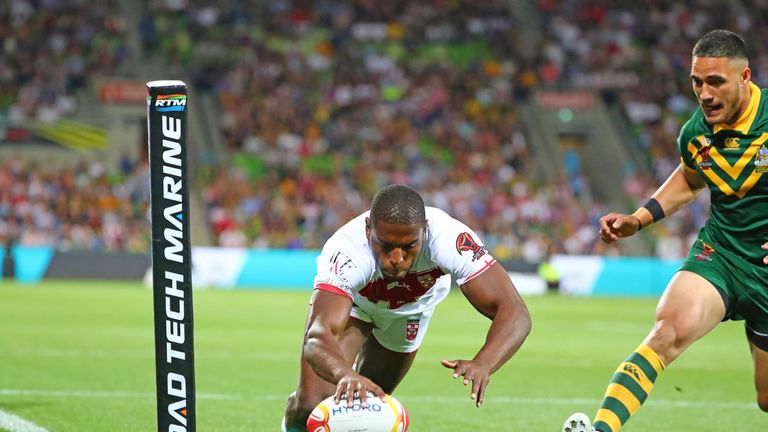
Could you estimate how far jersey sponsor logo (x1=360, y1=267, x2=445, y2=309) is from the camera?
568cm

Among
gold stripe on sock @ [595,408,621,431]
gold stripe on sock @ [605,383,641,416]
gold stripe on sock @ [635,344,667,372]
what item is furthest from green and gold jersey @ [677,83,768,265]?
gold stripe on sock @ [595,408,621,431]

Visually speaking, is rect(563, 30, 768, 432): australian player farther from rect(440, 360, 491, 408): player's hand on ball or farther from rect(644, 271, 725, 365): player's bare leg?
rect(440, 360, 491, 408): player's hand on ball

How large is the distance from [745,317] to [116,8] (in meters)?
Result: 30.2

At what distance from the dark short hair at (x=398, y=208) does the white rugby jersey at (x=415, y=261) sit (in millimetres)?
402

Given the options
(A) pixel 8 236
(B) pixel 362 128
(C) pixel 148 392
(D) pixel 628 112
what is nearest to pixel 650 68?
(D) pixel 628 112

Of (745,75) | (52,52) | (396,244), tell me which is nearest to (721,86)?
(745,75)

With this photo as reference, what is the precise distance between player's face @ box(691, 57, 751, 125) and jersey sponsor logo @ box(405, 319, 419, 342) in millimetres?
2011

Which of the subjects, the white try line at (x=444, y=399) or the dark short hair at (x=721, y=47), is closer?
the dark short hair at (x=721, y=47)

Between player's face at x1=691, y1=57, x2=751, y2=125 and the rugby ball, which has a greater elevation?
player's face at x1=691, y1=57, x2=751, y2=125

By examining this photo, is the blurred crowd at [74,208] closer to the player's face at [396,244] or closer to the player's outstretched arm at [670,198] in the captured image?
the player's outstretched arm at [670,198]

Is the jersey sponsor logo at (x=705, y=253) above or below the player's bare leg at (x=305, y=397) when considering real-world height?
above

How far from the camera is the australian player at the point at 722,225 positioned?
5633 millimetres

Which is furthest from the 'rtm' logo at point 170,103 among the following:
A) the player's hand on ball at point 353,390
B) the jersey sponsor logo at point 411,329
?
the jersey sponsor logo at point 411,329

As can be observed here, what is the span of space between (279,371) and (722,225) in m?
5.91
